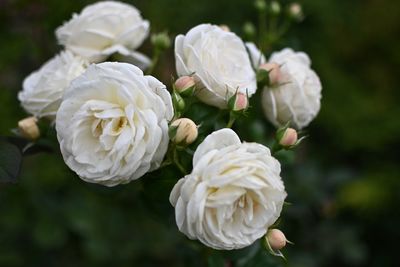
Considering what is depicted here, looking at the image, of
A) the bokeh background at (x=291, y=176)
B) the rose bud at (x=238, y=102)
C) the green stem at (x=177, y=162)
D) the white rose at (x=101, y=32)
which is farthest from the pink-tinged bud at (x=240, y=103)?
the bokeh background at (x=291, y=176)

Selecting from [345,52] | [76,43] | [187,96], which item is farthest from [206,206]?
[345,52]

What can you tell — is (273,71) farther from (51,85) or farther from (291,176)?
(291,176)

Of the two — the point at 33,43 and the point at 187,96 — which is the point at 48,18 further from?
the point at 187,96

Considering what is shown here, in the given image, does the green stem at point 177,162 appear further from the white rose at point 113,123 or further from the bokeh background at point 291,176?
the bokeh background at point 291,176

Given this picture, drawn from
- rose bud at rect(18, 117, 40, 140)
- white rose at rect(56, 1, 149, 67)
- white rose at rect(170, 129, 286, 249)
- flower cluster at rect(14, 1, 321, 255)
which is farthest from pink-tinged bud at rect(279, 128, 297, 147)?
rose bud at rect(18, 117, 40, 140)

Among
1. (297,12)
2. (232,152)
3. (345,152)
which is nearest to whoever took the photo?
(232,152)

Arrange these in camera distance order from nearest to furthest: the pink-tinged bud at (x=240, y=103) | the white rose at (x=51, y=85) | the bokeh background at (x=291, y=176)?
1. the pink-tinged bud at (x=240, y=103)
2. the white rose at (x=51, y=85)
3. the bokeh background at (x=291, y=176)
